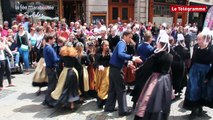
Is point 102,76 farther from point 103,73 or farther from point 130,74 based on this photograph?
point 130,74

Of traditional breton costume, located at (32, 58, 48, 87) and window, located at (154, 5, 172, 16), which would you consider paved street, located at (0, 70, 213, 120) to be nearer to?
traditional breton costume, located at (32, 58, 48, 87)

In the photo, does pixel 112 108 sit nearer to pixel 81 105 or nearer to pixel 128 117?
pixel 128 117

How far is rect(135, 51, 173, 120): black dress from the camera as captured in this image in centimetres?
478

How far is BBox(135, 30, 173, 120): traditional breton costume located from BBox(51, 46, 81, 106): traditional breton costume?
74.6 inches

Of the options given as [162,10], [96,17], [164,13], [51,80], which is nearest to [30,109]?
[51,80]

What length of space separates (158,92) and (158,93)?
0.02 metres

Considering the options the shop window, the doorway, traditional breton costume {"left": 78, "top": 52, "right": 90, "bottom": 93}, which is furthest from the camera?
the doorway

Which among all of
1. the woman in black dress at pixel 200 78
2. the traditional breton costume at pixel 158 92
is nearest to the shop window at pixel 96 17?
the woman in black dress at pixel 200 78

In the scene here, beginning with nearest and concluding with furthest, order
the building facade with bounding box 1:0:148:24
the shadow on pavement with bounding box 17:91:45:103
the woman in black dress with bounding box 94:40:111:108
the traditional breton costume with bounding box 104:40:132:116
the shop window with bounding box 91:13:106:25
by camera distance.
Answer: the traditional breton costume with bounding box 104:40:132:116
the woman in black dress with bounding box 94:40:111:108
the shadow on pavement with bounding box 17:91:45:103
the building facade with bounding box 1:0:148:24
the shop window with bounding box 91:13:106:25

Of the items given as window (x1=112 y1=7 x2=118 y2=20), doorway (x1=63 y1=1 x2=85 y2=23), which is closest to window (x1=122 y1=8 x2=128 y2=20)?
window (x1=112 y1=7 x2=118 y2=20)

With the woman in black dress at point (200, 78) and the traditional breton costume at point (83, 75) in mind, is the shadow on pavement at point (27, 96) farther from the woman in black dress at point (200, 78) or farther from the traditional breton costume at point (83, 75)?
the woman in black dress at point (200, 78)

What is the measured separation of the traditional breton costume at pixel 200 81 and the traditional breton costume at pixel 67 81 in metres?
2.50

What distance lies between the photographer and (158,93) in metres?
4.77

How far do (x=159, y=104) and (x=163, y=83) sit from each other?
370 millimetres
